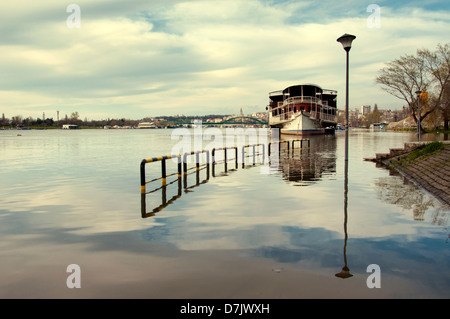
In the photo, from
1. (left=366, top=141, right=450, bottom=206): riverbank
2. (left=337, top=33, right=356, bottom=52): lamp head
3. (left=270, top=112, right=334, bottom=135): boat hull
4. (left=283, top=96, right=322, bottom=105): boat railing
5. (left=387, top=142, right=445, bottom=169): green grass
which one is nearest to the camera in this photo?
(left=366, top=141, right=450, bottom=206): riverbank

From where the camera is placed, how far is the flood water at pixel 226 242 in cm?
488

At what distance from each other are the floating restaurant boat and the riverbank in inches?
1683

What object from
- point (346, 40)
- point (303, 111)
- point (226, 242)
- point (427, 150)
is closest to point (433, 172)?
point (427, 150)

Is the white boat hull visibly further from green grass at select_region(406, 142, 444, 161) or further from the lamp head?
the lamp head

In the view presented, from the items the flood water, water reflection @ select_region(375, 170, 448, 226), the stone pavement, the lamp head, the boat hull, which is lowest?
the flood water

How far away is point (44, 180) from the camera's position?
53.5 ft

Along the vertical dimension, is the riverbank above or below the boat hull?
below

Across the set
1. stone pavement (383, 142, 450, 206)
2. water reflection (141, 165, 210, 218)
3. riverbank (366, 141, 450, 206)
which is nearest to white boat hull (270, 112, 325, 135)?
riverbank (366, 141, 450, 206)

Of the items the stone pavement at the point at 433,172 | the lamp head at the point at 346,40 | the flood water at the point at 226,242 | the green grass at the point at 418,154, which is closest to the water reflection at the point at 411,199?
the flood water at the point at 226,242

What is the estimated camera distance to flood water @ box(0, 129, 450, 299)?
192 inches

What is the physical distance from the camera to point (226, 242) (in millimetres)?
6828

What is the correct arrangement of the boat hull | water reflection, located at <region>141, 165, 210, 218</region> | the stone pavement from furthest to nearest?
the boat hull, the stone pavement, water reflection, located at <region>141, 165, 210, 218</region>
